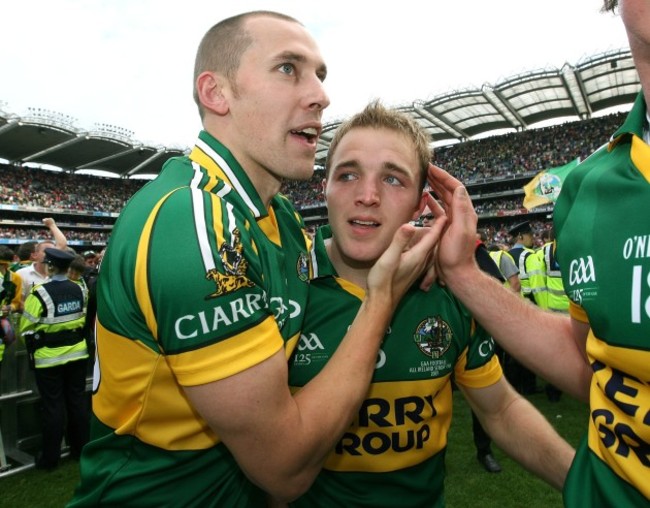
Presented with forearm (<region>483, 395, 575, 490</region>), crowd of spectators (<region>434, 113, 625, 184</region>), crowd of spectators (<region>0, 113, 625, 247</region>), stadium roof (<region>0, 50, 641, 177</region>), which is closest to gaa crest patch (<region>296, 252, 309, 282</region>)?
forearm (<region>483, 395, 575, 490</region>)

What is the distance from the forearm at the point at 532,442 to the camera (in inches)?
68.7

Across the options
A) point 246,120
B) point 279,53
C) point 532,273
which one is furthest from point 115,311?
point 532,273

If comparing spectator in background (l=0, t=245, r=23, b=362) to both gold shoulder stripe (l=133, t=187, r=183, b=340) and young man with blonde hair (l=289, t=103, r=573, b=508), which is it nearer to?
young man with blonde hair (l=289, t=103, r=573, b=508)

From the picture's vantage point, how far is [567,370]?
1640 millimetres

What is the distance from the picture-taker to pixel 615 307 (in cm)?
118

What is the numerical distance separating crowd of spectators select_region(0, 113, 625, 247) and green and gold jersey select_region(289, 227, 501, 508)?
3746cm

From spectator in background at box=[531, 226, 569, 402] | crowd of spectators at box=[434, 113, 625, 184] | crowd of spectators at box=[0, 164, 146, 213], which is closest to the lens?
spectator in background at box=[531, 226, 569, 402]

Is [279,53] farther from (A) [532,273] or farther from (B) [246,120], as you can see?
(A) [532,273]

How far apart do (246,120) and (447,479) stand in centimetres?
461

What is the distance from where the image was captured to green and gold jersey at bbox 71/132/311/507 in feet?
3.95

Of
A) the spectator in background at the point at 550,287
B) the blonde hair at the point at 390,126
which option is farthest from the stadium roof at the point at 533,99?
the blonde hair at the point at 390,126

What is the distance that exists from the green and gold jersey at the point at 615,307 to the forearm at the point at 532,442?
1.28 ft

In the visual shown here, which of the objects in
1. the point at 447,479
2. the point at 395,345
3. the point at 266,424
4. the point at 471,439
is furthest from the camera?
the point at 471,439

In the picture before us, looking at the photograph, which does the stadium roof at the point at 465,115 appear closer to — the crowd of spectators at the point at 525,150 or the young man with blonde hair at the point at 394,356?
the crowd of spectators at the point at 525,150
